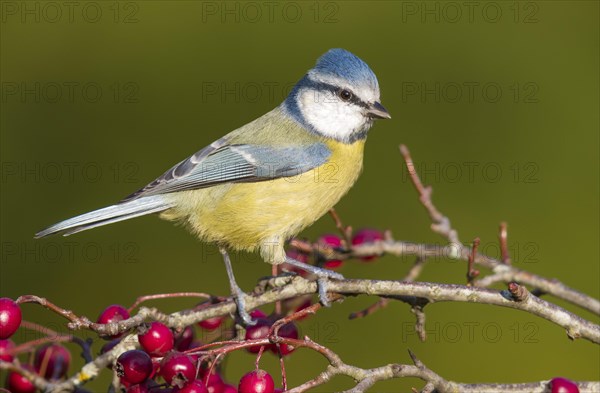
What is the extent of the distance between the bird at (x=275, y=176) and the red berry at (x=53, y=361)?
0.44 metres

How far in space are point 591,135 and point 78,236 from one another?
2.53 meters

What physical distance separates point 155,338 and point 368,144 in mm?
1794

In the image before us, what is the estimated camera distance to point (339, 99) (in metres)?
2.62

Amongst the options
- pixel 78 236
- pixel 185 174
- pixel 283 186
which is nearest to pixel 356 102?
pixel 283 186

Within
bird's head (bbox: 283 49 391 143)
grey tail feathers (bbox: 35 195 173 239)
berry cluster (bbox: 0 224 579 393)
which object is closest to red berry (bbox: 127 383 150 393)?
berry cluster (bbox: 0 224 579 393)

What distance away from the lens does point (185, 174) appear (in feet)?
8.50

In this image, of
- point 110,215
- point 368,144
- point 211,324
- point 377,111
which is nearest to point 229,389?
point 211,324

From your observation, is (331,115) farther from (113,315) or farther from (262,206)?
(113,315)

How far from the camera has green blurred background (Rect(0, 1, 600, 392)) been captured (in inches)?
123

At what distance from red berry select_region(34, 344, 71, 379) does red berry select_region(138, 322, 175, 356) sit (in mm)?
480

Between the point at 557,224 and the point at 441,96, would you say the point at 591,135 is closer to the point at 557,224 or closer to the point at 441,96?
the point at 557,224

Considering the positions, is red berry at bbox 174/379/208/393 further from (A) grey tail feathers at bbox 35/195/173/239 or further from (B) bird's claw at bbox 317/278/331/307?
(A) grey tail feathers at bbox 35/195/173/239

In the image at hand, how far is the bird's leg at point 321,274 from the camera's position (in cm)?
196

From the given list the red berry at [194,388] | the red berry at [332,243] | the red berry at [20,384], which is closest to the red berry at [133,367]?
the red berry at [194,388]
